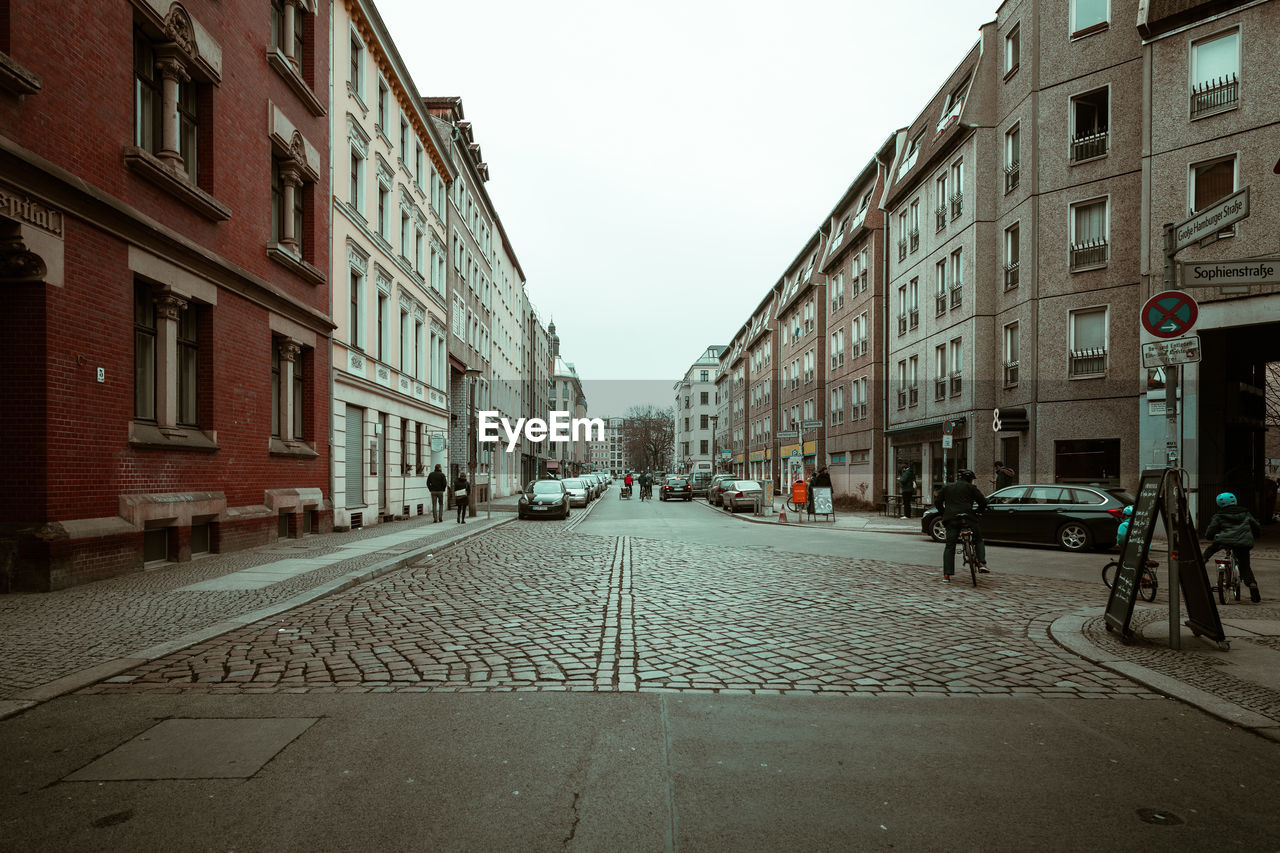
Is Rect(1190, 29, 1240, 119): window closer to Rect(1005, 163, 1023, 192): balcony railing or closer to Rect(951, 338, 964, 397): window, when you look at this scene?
Rect(1005, 163, 1023, 192): balcony railing

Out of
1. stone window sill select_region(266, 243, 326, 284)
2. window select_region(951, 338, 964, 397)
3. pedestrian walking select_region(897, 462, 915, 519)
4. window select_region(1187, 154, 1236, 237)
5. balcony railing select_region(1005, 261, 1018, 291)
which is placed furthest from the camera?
pedestrian walking select_region(897, 462, 915, 519)

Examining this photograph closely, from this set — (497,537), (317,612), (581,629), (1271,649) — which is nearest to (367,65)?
(497,537)

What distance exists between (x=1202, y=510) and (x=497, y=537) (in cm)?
1639

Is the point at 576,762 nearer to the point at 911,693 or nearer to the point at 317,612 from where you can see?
the point at 911,693

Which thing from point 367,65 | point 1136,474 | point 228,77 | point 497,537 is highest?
point 367,65

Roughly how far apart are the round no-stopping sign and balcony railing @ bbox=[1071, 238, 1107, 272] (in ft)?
52.9

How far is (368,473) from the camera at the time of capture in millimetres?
23672

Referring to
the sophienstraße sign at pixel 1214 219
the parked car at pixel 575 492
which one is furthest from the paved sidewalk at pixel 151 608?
the parked car at pixel 575 492

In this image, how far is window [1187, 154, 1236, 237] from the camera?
61.5 ft

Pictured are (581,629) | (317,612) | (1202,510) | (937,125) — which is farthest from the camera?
(937,125)

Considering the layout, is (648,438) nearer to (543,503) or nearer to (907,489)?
(543,503)

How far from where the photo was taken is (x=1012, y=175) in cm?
2408

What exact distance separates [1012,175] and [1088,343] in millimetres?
5525

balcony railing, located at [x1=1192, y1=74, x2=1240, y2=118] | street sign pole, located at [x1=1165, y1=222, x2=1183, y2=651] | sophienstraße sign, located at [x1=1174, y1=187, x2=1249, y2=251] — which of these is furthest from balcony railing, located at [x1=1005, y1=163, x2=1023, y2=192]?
street sign pole, located at [x1=1165, y1=222, x2=1183, y2=651]
